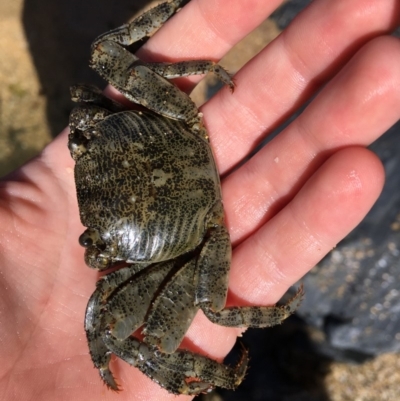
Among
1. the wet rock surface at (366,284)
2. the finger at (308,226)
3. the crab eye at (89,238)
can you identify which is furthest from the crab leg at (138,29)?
the wet rock surface at (366,284)

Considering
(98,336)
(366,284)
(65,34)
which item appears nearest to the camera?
(98,336)

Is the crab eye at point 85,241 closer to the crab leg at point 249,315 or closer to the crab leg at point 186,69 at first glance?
the crab leg at point 249,315

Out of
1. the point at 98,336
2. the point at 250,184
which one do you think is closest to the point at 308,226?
the point at 250,184

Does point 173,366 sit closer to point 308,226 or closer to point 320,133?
point 308,226

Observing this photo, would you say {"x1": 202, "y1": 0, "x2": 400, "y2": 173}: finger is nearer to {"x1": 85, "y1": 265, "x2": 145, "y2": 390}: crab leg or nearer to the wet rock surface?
{"x1": 85, "y1": 265, "x2": 145, "y2": 390}: crab leg

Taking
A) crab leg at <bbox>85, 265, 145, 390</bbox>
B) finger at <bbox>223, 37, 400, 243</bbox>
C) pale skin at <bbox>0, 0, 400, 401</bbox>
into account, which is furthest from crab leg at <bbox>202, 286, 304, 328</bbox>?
crab leg at <bbox>85, 265, 145, 390</bbox>
